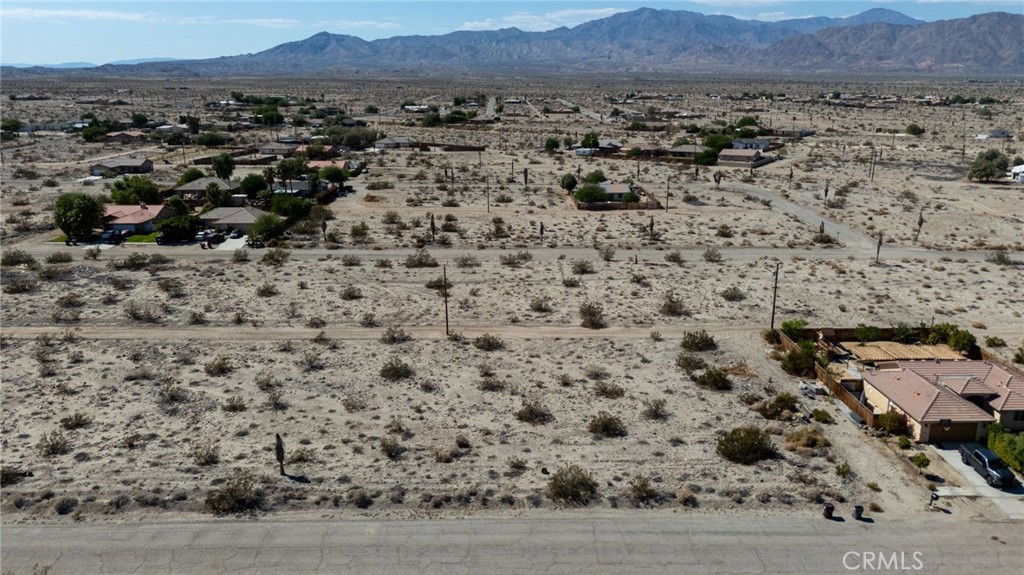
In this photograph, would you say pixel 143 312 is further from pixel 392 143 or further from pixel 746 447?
pixel 392 143

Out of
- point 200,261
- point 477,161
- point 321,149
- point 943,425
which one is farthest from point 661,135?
point 943,425

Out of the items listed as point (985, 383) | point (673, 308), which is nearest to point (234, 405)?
point (673, 308)

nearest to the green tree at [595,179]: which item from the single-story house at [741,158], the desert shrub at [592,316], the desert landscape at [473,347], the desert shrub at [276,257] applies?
the desert landscape at [473,347]

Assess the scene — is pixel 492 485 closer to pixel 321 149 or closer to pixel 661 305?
pixel 661 305

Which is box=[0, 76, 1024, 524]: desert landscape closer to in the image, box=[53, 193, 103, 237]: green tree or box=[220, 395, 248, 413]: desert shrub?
box=[220, 395, 248, 413]: desert shrub

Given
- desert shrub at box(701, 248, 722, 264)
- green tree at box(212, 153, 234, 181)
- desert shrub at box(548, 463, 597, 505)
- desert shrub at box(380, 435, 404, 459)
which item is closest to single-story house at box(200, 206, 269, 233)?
green tree at box(212, 153, 234, 181)

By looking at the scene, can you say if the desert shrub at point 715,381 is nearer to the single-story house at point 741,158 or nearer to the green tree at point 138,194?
the green tree at point 138,194
